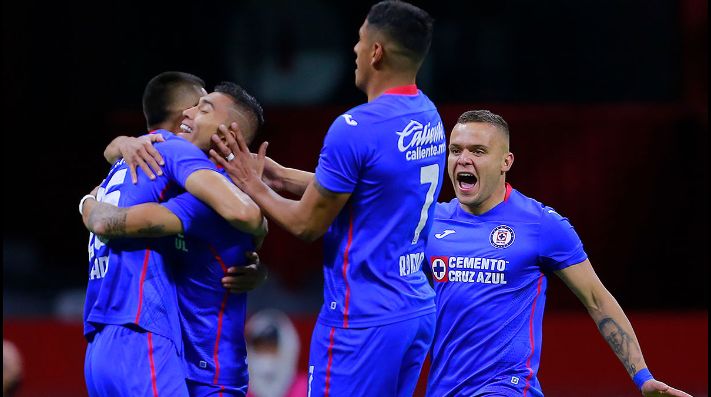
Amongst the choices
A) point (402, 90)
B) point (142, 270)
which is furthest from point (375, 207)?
point (142, 270)

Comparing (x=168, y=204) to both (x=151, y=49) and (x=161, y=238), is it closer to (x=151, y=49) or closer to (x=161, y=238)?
(x=161, y=238)

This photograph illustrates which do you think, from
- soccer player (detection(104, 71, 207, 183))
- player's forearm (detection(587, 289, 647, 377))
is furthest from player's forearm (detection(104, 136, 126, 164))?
player's forearm (detection(587, 289, 647, 377))

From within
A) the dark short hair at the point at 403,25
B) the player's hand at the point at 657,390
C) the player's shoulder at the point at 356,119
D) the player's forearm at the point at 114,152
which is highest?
the dark short hair at the point at 403,25

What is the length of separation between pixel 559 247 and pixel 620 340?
0.48 metres

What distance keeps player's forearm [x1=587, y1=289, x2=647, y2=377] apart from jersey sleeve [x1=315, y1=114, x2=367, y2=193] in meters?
1.41

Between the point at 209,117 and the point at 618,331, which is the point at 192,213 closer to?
the point at 209,117

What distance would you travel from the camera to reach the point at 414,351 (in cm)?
394

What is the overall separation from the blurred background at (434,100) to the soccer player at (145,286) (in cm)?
567

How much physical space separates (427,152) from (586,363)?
4.65 m

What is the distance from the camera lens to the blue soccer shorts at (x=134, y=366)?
149 inches

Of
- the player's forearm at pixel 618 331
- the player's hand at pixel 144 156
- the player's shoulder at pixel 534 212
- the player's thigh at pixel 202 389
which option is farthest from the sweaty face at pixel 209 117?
the player's forearm at pixel 618 331

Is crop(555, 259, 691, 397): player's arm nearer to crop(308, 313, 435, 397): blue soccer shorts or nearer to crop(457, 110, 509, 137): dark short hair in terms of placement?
crop(457, 110, 509, 137): dark short hair

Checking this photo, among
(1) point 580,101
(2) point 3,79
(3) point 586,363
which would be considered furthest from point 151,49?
(3) point 586,363

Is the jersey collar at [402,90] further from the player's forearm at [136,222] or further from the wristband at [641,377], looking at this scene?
the wristband at [641,377]
